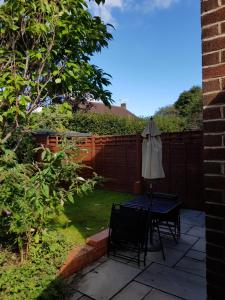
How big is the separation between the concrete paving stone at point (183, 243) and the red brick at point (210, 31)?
4163mm

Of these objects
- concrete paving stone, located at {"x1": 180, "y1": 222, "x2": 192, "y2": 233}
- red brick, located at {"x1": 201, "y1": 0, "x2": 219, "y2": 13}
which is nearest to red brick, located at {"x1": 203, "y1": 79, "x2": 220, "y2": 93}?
red brick, located at {"x1": 201, "y1": 0, "x2": 219, "y2": 13}

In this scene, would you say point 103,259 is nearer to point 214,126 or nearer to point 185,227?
point 185,227

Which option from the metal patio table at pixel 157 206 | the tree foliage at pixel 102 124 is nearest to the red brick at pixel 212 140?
the metal patio table at pixel 157 206

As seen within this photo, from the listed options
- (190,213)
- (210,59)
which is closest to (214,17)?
(210,59)

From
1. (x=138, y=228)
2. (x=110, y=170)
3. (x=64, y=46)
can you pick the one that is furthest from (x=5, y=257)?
(x=110, y=170)

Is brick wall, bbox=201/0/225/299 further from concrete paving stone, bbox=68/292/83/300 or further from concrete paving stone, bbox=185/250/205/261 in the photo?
concrete paving stone, bbox=185/250/205/261

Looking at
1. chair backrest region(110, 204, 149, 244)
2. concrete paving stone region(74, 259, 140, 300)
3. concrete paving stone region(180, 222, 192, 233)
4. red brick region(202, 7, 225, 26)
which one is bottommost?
concrete paving stone region(180, 222, 192, 233)

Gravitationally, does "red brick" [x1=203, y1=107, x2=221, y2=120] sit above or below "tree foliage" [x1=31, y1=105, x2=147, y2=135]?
below

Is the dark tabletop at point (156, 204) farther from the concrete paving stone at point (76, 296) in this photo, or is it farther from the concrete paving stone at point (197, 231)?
the concrete paving stone at point (76, 296)

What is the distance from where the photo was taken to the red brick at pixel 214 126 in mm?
1390

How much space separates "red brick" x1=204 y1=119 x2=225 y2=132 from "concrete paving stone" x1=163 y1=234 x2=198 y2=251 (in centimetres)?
387

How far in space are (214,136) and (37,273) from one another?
10.5 feet

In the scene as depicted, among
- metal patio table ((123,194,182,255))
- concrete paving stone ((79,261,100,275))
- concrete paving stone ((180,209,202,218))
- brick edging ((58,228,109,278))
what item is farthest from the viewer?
concrete paving stone ((180,209,202,218))

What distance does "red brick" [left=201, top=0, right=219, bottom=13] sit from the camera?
4.66 feet
